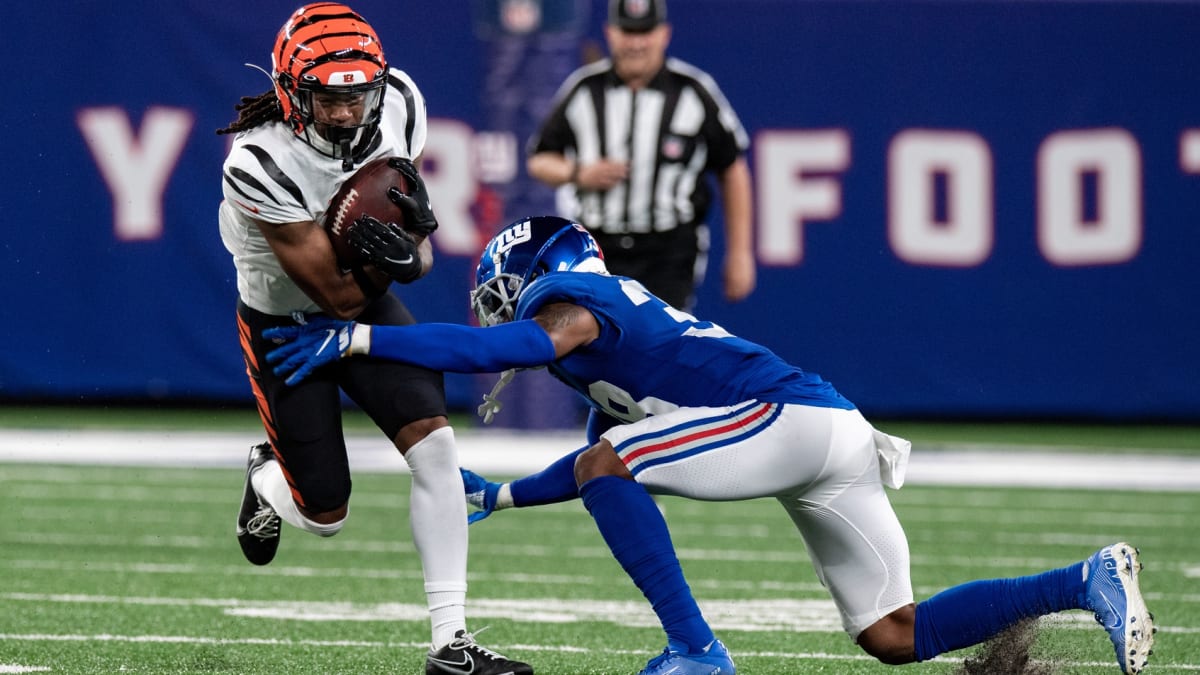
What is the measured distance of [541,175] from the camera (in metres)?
5.90

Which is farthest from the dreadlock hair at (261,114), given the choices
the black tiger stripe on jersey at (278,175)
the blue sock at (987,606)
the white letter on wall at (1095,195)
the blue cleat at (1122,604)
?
the white letter on wall at (1095,195)

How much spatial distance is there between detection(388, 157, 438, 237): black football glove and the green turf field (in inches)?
34.7

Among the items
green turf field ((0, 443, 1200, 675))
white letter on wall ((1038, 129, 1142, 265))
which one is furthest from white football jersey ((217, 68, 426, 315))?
white letter on wall ((1038, 129, 1142, 265))

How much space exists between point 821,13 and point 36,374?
14.6 feet

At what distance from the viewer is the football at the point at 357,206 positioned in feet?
11.5

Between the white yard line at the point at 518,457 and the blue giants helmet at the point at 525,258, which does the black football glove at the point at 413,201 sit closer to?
the blue giants helmet at the point at 525,258

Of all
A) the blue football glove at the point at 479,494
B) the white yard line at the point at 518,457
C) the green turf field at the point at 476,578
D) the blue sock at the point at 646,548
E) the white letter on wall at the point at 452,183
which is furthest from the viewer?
the white letter on wall at the point at 452,183

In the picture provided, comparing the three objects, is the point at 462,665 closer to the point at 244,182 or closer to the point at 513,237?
the point at 513,237

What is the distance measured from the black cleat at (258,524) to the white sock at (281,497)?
3 cm

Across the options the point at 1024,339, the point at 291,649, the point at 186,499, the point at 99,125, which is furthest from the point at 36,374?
the point at 291,649

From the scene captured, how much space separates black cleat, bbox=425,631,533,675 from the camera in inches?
133

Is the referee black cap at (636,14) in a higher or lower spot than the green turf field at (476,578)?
higher

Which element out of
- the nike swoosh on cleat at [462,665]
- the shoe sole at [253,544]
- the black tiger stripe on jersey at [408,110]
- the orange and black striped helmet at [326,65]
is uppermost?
the orange and black striped helmet at [326,65]

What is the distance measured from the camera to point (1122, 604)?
3.03 meters
